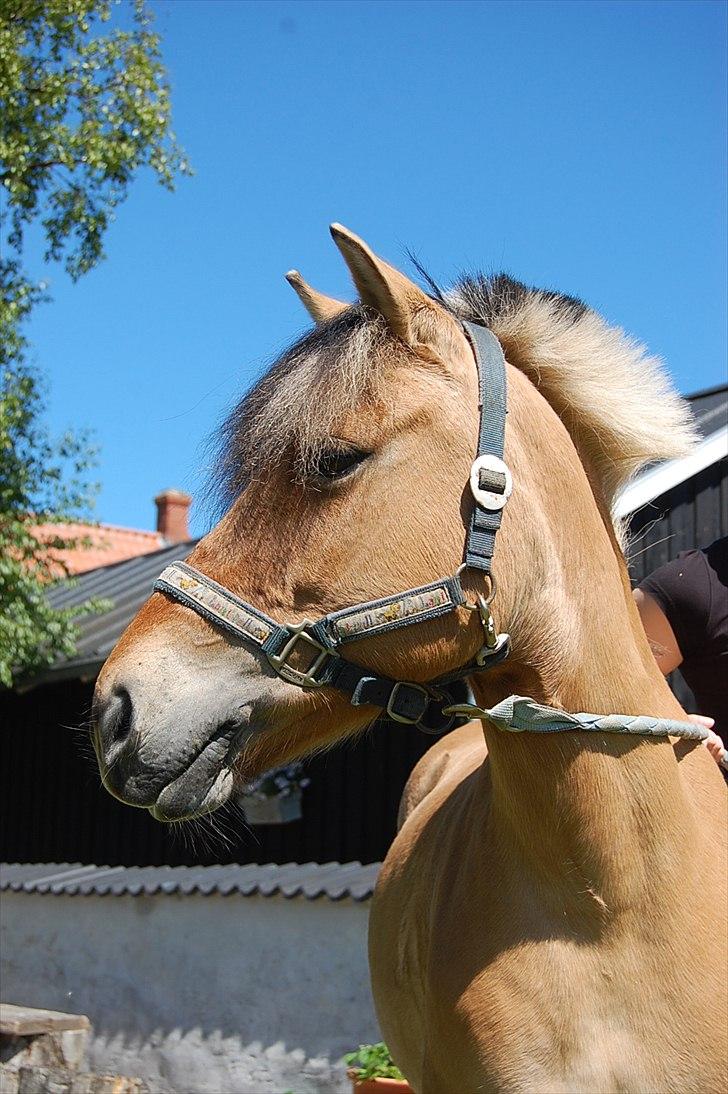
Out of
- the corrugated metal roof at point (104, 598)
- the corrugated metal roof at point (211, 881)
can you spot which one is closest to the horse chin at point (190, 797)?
the corrugated metal roof at point (211, 881)

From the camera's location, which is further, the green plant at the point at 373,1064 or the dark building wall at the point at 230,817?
the dark building wall at the point at 230,817

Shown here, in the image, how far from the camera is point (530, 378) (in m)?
2.32

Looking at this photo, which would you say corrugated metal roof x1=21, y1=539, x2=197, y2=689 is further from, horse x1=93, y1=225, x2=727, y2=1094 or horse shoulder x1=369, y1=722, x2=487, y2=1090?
horse x1=93, y1=225, x2=727, y2=1094

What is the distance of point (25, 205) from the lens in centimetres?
1064

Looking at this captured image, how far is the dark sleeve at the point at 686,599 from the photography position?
9.24ft

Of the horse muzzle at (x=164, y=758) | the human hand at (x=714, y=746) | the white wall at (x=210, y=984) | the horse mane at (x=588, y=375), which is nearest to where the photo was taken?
the horse muzzle at (x=164, y=758)

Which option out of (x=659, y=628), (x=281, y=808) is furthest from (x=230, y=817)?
(x=659, y=628)

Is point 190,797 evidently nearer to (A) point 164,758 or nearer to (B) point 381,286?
(A) point 164,758

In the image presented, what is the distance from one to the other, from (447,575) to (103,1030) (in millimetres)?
5929

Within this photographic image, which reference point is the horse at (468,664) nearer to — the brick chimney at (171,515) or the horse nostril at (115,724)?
the horse nostril at (115,724)

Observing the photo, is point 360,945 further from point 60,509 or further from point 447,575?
point 60,509

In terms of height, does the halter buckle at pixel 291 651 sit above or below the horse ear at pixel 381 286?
below

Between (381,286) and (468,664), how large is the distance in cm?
71

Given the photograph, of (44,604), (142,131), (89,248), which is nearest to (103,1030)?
(44,604)
